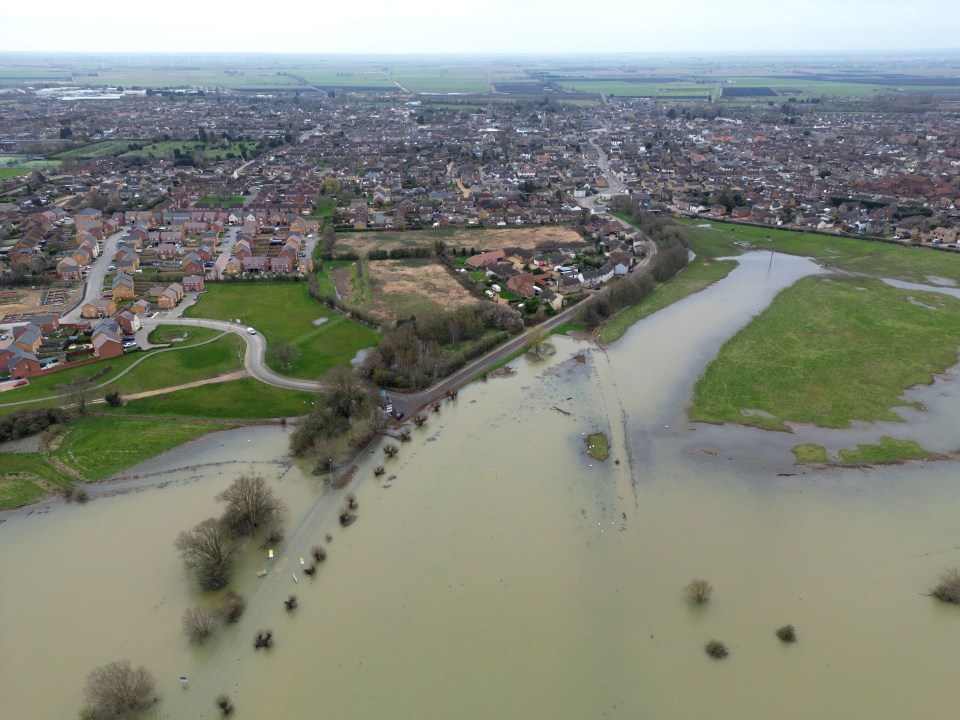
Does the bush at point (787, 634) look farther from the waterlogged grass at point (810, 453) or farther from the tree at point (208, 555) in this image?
the tree at point (208, 555)

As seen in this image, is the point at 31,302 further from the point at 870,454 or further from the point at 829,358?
the point at 829,358

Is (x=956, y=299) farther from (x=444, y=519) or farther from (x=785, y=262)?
(x=444, y=519)

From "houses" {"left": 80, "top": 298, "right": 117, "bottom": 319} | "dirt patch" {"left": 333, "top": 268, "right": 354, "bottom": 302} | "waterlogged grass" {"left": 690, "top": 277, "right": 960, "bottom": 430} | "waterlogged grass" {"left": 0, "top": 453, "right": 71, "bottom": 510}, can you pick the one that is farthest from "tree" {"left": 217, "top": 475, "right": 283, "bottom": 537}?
"houses" {"left": 80, "top": 298, "right": 117, "bottom": 319}

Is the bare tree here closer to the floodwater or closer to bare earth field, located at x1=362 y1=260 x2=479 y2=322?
the floodwater

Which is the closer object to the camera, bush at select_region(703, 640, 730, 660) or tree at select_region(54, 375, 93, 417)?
bush at select_region(703, 640, 730, 660)

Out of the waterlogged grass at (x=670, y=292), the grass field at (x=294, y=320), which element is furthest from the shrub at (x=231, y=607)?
the waterlogged grass at (x=670, y=292)
